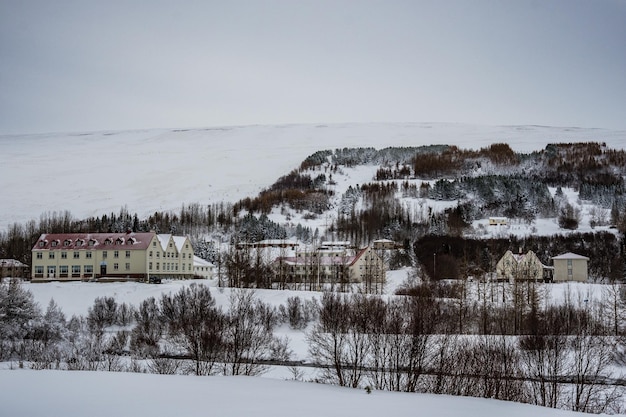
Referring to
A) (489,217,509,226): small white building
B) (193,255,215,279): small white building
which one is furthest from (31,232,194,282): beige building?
(489,217,509,226): small white building

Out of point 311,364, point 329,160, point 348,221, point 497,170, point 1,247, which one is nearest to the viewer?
point 311,364

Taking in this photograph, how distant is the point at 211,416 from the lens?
49.6ft

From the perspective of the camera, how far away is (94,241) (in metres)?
66.4

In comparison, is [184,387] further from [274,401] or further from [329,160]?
[329,160]

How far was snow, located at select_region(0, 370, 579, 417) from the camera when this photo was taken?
51.1 feet

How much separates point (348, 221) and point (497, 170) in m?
58.9

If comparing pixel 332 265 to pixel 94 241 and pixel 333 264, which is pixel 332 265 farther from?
pixel 94 241

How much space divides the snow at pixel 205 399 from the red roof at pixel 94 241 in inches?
1777

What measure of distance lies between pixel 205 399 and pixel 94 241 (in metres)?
53.4

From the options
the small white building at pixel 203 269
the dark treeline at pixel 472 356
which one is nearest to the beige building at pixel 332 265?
the small white building at pixel 203 269

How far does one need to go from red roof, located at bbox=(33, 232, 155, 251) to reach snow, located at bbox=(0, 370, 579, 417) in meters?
45.1

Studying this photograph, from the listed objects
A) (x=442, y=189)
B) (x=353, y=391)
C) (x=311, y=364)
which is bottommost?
(x=311, y=364)

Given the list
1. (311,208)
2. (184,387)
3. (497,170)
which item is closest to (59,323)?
(184,387)

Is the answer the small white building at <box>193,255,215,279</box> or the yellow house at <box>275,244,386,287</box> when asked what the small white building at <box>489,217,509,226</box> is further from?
the small white building at <box>193,255,215,279</box>
